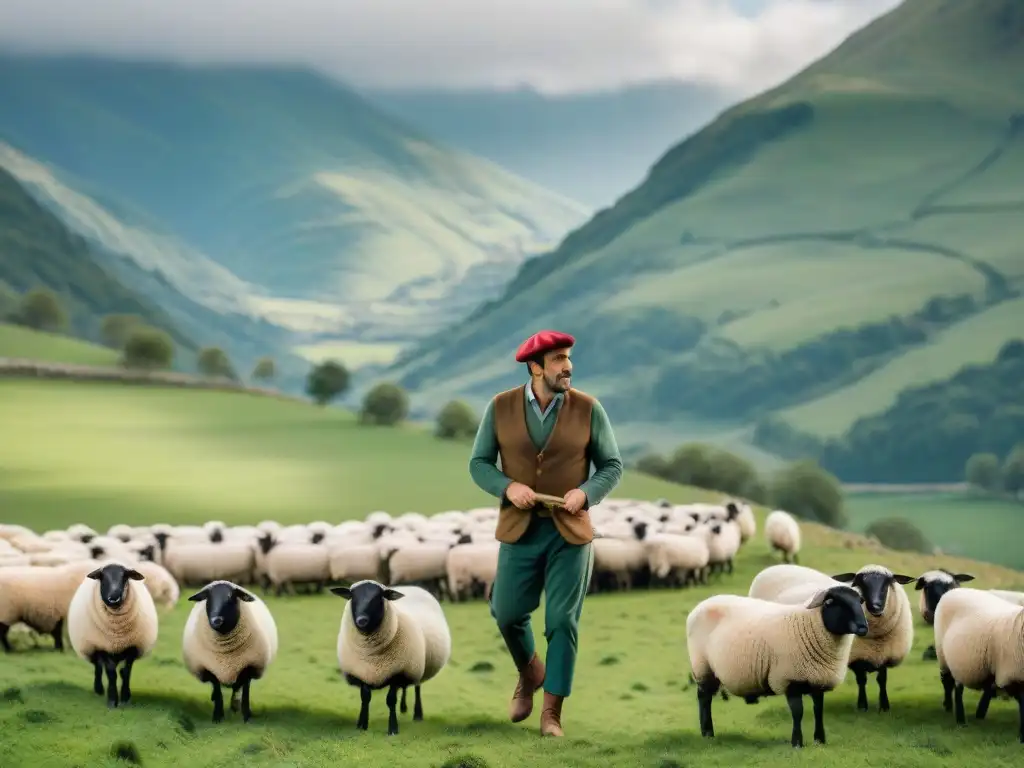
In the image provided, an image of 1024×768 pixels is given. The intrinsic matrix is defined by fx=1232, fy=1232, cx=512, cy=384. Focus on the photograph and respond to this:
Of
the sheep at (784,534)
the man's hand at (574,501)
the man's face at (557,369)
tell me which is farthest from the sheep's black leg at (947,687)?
the sheep at (784,534)

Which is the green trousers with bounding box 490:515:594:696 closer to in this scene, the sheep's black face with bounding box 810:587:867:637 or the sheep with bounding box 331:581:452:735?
the sheep with bounding box 331:581:452:735

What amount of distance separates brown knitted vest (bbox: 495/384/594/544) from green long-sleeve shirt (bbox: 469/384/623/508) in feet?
0.18

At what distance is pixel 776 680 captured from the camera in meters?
9.09

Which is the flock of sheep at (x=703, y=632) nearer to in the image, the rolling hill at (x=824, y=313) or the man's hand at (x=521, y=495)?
the man's hand at (x=521, y=495)

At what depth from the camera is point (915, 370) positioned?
138 meters

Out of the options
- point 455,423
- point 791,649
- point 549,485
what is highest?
point 455,423

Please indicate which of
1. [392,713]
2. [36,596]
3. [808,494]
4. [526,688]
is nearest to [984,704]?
[526,688]

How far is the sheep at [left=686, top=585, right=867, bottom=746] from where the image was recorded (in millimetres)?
8977

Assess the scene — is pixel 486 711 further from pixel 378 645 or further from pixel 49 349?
pixel 49 349

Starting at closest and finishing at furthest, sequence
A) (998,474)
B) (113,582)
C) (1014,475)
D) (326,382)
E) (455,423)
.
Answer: (113,582), (455,423), (326,382), (1014,475), (998,474)

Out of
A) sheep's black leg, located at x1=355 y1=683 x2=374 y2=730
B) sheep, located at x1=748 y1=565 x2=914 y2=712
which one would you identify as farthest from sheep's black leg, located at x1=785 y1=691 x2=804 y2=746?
sheep's black leg, located at x1=355 y1=683 x2=374 y2=730

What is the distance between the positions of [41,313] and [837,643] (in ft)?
293

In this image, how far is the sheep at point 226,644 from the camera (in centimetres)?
1017

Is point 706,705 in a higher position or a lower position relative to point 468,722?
higher
